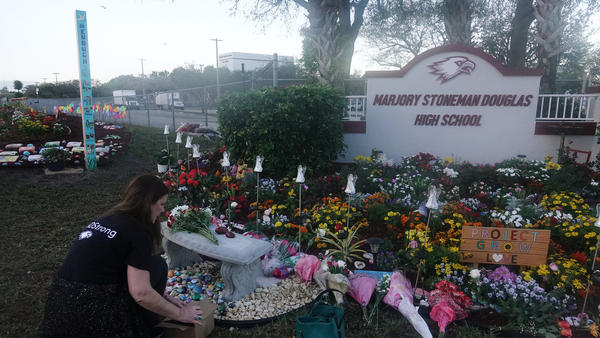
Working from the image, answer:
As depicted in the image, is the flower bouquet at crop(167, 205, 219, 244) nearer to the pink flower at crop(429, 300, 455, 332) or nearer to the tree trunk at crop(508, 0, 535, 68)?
the pink flower at crop(429, 300, 455, 332)

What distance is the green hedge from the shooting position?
22.8 ft

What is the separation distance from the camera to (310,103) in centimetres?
718

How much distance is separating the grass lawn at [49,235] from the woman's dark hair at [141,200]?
1255 mm

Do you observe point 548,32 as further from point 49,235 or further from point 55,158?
point 55,158

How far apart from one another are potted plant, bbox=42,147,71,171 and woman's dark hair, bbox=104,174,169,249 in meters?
6.65

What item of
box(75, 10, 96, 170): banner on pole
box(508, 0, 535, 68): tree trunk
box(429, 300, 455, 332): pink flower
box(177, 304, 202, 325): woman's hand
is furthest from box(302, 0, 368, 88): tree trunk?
box(177, 304, 202, 325): woman's hand

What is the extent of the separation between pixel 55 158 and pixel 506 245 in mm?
8258

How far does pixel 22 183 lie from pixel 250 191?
461 cm

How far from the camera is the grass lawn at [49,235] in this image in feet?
10.5

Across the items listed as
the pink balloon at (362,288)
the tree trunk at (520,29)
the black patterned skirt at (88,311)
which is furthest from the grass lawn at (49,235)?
the tree trunk at (520,29)

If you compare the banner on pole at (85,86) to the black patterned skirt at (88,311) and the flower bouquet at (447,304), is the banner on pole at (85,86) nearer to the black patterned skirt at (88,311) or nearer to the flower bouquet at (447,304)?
the black patterned skirt at (88,311)

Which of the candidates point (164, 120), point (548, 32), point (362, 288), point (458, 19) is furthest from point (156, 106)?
point (362, 288)

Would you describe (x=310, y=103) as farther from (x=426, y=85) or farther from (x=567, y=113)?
(x=567, y=113)

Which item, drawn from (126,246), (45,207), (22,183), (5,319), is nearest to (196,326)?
(126,246)
